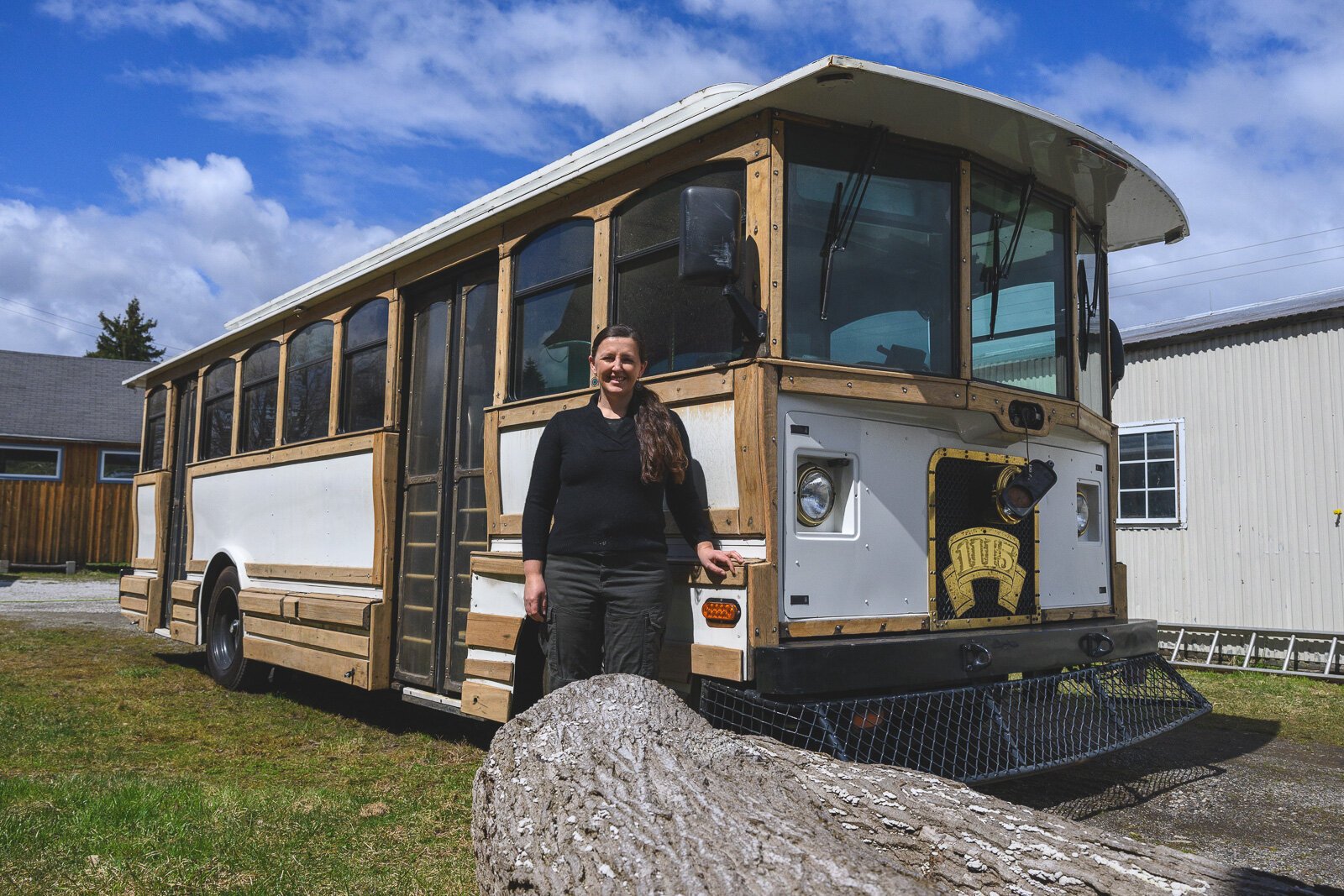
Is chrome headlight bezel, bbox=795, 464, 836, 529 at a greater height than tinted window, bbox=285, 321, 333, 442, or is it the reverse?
tinted window, bbox=285, 321, 333, 442

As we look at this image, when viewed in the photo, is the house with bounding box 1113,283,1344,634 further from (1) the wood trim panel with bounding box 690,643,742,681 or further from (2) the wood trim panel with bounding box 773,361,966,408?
(1) the wood trim panel with bounding box 690,643,742,681

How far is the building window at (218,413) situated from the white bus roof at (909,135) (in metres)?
3.56

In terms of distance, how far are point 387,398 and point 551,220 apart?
189 cm

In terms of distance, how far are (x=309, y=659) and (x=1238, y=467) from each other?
8.12 m

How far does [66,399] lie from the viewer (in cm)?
2666

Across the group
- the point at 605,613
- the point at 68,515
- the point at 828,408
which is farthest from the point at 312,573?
the point at 68,515

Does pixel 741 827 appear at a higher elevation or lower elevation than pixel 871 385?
lower

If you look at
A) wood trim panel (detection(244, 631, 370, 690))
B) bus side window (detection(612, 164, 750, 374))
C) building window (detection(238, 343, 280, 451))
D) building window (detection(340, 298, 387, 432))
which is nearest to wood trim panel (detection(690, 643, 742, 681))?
bus side window (detection(612, 164, 750, 374))

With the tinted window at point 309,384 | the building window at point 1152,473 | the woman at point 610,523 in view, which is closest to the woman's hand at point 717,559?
the woman at point 610,523

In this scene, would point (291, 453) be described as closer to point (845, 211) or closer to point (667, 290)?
point (667, 290)

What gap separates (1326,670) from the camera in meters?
9.11

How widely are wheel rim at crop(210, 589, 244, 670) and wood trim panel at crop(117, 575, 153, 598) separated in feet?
5.83

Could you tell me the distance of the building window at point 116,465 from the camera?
25.1 metres

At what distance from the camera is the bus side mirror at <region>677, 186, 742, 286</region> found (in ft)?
12.9
